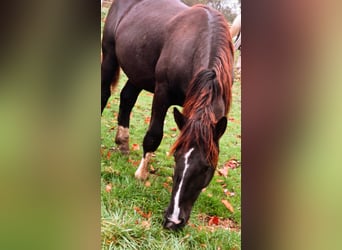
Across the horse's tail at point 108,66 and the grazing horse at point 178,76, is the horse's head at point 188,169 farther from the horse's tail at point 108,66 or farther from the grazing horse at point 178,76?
the horse's tail at point 108,66

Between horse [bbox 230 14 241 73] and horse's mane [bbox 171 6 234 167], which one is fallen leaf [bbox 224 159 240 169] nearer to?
horse's mane [bbox 171 6 234 167]

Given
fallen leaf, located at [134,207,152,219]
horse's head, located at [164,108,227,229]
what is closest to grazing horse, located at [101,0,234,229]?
horse's head, located at [164,108,227,229]

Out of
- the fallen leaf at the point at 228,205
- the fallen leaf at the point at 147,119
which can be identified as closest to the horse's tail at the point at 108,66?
the fallen leaf at the point at 147,119

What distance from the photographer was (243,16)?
7.57ft

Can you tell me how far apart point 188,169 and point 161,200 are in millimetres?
274

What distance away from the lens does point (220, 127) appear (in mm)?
2250

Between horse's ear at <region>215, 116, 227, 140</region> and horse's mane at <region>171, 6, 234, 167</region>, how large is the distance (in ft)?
0.08

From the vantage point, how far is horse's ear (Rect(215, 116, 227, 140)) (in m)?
2.24

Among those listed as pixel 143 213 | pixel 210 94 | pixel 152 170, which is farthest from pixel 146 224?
pixel 210 94

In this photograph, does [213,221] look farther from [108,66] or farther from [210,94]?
[108,66]

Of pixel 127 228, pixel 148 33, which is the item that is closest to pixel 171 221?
pixel 127 228
